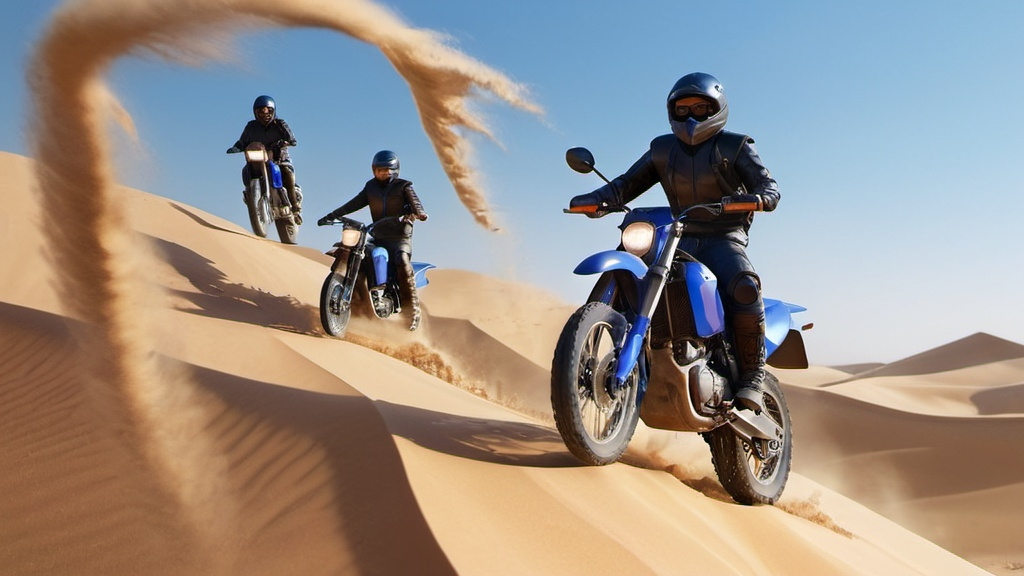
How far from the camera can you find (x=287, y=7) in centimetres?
516

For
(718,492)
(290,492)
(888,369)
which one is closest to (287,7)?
(290,492)

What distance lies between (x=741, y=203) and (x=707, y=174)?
49 cm

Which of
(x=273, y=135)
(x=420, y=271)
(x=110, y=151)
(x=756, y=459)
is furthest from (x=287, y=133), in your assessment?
(x=756, y=459)

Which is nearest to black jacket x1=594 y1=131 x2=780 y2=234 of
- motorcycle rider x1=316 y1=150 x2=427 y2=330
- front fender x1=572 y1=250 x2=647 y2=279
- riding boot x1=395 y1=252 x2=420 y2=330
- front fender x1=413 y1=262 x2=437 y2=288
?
front fender x1=572 y1=250 x2=647 y2=279

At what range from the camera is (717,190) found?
459 cm

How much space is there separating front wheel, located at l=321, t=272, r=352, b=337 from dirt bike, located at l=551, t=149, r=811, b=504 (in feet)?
15.3

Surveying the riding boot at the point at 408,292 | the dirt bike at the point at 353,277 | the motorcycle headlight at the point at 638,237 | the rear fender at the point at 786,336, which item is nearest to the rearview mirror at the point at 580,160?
the motorcycle headlight at the point at 638,237

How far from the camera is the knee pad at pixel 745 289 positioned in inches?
172

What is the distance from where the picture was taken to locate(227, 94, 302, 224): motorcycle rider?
43.1 ft

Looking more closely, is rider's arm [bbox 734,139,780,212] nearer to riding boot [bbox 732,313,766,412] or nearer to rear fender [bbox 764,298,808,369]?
riding boot [bbox 732,313,766,412]

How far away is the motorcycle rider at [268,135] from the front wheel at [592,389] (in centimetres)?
1042

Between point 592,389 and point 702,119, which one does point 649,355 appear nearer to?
point 592,389

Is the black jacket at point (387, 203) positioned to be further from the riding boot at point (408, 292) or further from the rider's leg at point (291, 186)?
the rider's leg at point (291, 186)

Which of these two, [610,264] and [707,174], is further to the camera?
[707,174]
